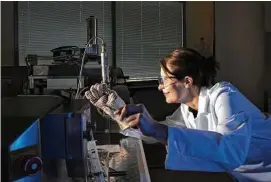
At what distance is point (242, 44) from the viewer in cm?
507

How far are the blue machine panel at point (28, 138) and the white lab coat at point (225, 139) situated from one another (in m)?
0.45

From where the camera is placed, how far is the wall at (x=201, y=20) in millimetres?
5012

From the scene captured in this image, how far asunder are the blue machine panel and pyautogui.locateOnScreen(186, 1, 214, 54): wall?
174 inches

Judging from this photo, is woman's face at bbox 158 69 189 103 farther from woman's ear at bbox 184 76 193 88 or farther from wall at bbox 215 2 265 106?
wall at bbox 215 2 265 106

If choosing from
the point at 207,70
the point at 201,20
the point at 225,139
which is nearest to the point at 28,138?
the point at 225,139

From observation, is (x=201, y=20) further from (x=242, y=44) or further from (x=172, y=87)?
(x=172, y=87)

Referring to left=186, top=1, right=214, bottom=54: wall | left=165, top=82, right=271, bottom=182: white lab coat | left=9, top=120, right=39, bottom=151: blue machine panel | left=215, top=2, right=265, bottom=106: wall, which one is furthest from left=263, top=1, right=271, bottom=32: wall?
left=9, top=120, right=39, bottom=151: blue machine panel

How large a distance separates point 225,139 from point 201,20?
411 cm

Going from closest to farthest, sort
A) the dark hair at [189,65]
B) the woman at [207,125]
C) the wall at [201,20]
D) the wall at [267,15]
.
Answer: the woman at [207,125] → the dark hair at [189,65] → the wall at [267,15] → the wall at [201,20]

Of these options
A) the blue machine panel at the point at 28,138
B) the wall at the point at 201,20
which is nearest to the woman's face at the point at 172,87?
the blue machine panel at the point at 28,138

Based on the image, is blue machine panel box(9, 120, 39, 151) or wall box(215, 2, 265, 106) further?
wall box(215, 2, 265, 106)

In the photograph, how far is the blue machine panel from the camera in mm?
642

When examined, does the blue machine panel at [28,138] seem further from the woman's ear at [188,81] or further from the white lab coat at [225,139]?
the woman's ear at [188,81]

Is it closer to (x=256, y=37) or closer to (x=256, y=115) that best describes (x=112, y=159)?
(x=256, y=115)
